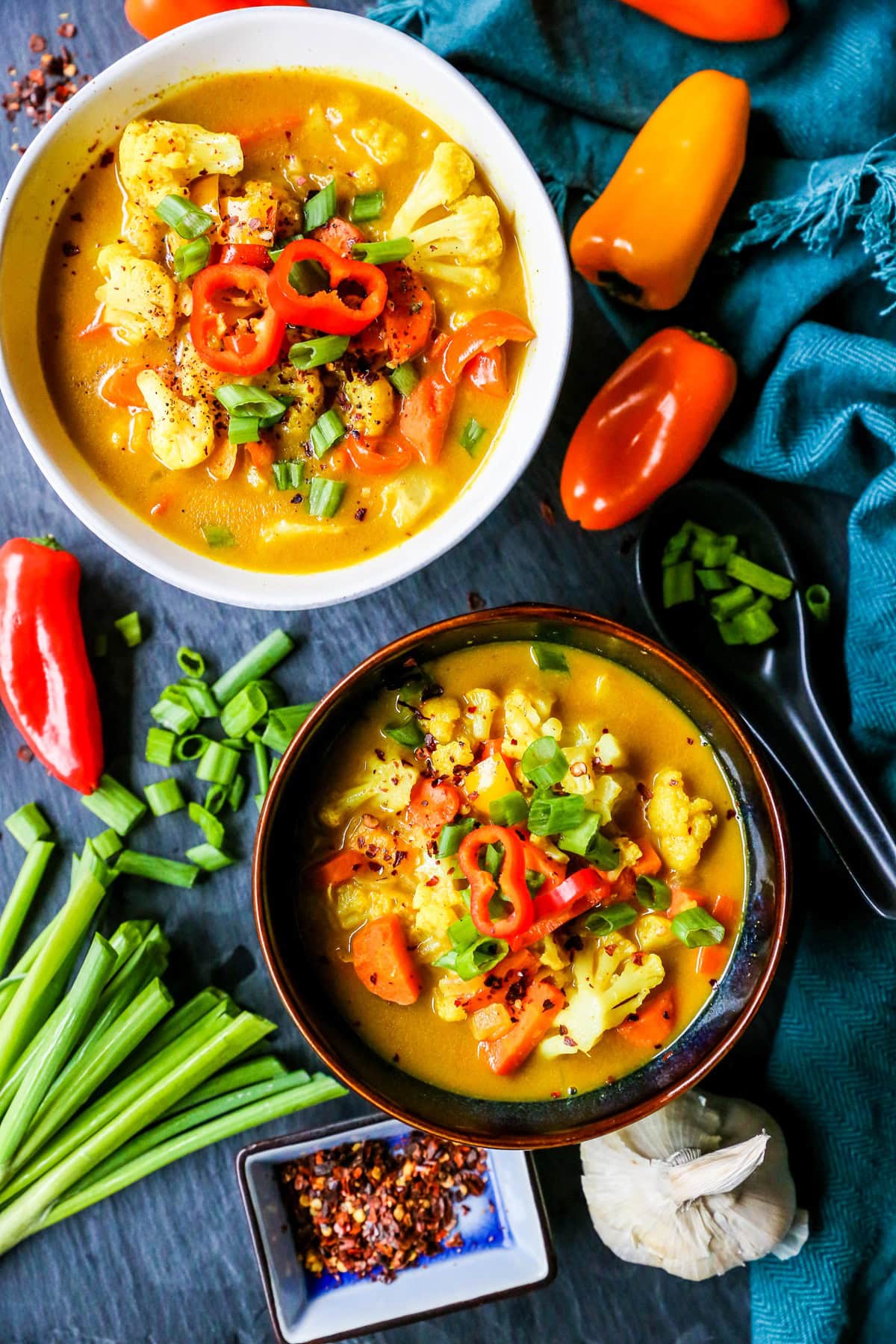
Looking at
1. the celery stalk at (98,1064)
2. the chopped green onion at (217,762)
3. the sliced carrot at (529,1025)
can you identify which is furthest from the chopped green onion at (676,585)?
the celery stalk at (98,1064)

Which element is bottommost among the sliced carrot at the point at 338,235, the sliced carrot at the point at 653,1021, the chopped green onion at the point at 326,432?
the sliced carrot at the point at 653,1021

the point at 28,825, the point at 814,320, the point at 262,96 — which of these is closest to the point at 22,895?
the point at 28,825

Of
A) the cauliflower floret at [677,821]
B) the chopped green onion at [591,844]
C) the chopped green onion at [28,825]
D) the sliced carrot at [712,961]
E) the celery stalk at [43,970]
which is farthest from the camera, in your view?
the chopped green onion at [28,825]

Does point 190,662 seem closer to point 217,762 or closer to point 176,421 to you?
point 217,762

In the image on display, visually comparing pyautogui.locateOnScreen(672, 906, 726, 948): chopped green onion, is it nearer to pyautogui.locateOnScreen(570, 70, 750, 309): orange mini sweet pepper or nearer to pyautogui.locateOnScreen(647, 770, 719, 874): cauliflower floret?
pyautogui.locateOnScreen(647, 770, 719, 874): cauliflower floret

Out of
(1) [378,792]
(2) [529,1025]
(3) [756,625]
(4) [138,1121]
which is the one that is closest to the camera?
(2) [529,1025]

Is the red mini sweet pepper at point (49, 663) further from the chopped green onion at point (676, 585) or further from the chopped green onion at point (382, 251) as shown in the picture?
the chopped green onion at point (676, 585)
